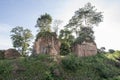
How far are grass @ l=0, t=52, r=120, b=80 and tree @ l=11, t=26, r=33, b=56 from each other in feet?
50.1

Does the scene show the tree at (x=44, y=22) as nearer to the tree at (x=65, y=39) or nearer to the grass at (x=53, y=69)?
the tree at (x=65, y=39)

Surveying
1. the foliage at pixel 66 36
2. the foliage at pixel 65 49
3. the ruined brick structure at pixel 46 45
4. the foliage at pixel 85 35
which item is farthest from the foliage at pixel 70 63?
the foliage at pixel 66 36

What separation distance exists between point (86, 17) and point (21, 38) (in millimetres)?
15776

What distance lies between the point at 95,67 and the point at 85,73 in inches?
110

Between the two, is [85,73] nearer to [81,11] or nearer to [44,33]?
[44,33]

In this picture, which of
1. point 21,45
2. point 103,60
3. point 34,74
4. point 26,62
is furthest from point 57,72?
point 21,45

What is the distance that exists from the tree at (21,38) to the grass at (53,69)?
601 inches

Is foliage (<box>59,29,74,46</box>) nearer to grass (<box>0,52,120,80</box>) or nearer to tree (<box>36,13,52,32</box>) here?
tree (<box>36,13,52,32</box>)

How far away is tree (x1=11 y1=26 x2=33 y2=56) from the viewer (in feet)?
161

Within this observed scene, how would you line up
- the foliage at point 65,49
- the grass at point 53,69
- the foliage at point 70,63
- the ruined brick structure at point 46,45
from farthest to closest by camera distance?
the foliage at point 65,49
the ruined brick structure at point 46,45
the foliage at point 70,63
the grass at point 53,69

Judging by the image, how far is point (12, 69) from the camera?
30.6m

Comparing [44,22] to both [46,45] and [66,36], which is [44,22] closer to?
[66,36]

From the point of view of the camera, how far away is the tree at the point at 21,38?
48938 mm

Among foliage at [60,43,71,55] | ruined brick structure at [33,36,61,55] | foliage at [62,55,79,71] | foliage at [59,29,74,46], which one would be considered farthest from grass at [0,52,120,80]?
foliage at [59,29,74,46]
